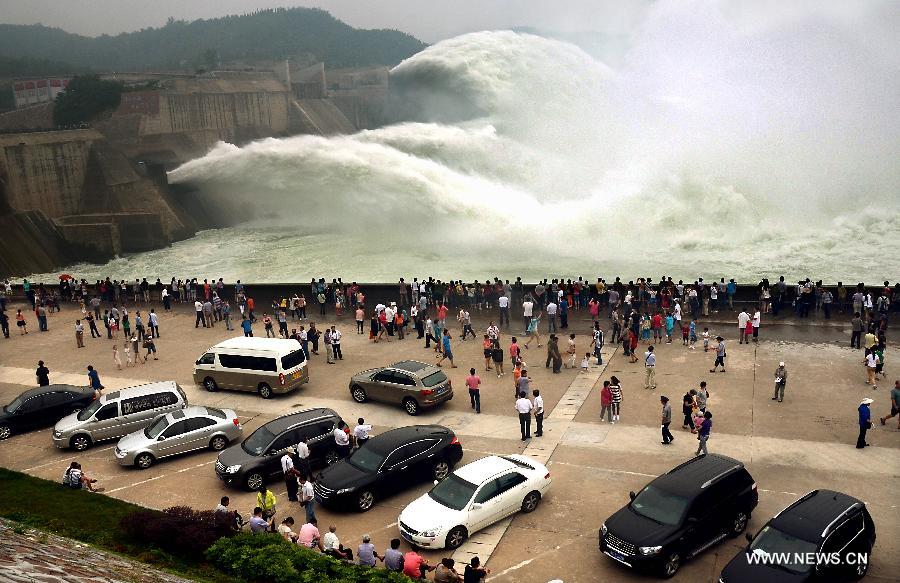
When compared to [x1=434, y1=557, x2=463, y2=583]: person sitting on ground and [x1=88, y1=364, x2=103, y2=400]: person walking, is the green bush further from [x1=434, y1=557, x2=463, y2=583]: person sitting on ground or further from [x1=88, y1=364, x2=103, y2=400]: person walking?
[x1=88, y1=364, x2=103, y2=400]: person walking

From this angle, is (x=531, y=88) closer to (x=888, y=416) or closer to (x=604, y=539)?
(x=888, y=416)

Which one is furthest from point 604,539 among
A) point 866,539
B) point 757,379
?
point 757,379

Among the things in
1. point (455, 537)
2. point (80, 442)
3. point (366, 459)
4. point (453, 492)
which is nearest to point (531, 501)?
point (453, 492)

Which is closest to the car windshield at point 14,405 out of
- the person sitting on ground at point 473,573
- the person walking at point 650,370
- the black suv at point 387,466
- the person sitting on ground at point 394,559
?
the black suv at point 387,466

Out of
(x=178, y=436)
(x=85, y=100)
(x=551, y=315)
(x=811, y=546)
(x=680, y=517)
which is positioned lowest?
(x=178, y=436)

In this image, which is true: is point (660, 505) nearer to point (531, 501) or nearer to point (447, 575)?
point (531, 501)

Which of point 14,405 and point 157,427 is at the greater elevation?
point 157,427

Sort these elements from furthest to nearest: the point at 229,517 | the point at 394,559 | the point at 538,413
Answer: the point at 538,413, the point at 229,517, the point at 394,559
